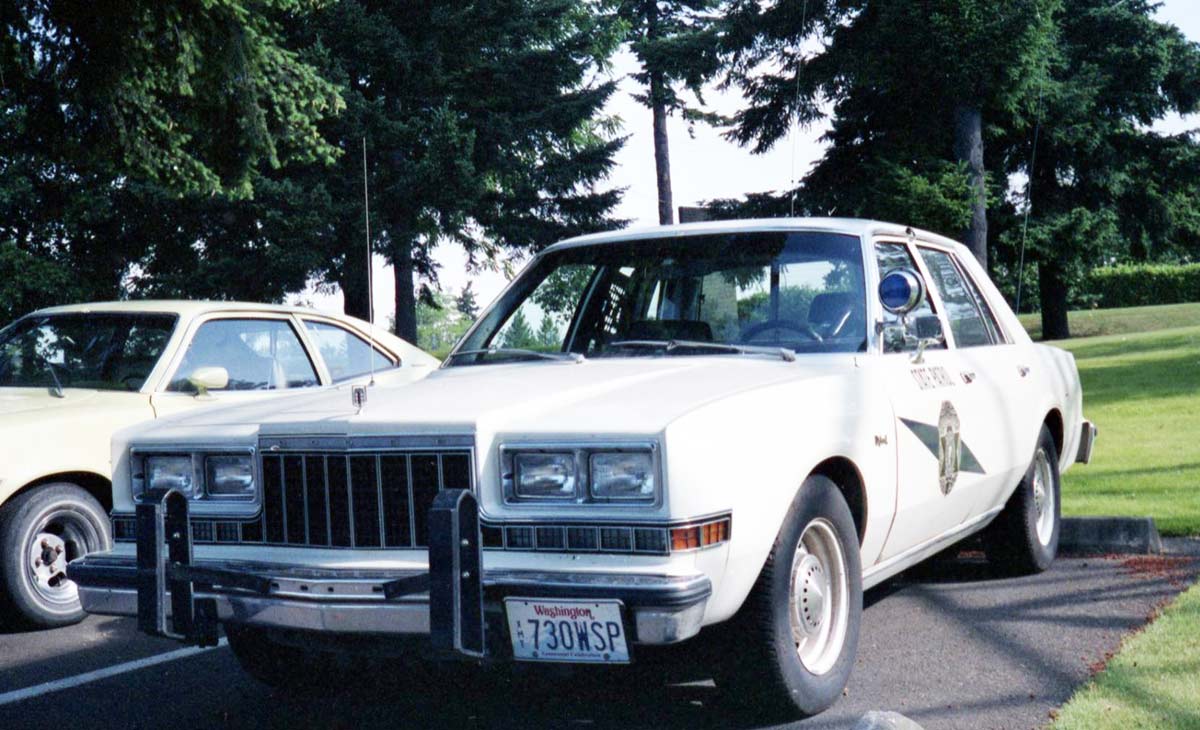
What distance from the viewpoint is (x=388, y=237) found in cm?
2675

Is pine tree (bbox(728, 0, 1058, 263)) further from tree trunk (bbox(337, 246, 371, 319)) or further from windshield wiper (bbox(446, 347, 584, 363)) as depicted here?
windshield wiper (bbox(446, 347, 584, 363))

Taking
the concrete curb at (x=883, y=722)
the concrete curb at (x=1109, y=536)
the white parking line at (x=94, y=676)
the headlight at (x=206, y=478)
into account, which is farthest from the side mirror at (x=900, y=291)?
the concrete curb at (x=1109, y=536)

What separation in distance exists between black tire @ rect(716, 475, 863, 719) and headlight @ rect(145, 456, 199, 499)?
1.90 m

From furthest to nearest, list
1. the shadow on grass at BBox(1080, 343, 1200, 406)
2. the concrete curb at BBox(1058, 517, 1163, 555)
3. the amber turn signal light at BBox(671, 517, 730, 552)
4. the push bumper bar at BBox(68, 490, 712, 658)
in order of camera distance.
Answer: the shadow on grass at BBox(1080, 343, 1200, 406) < the concrete curb at BBox(1058, 517, 1163, 555) < the amber turn signal light at BBox(671, 517, 730, 552) < the push bumper bar at BBox(68, 490, 712, 658)

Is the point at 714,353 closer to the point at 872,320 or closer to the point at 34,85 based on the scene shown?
the point at 872,320

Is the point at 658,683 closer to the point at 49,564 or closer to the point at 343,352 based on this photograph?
the point at 49,564

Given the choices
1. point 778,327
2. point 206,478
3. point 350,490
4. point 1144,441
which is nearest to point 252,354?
point 206,478

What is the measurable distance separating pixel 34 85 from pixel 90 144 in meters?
0.96

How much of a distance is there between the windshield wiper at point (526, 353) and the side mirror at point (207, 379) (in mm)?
2177

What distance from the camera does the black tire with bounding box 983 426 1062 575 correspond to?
673 cm

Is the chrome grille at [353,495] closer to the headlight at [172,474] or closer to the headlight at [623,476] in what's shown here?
the headlight at [172,474]

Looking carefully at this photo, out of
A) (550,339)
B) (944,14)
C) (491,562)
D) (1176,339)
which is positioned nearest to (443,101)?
(944,14)

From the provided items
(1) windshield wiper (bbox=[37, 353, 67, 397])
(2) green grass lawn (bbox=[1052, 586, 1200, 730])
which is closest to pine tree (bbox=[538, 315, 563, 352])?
(2) green grass lawn (bbox=[1052, 586, 1200, 730])

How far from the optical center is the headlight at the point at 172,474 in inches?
177
